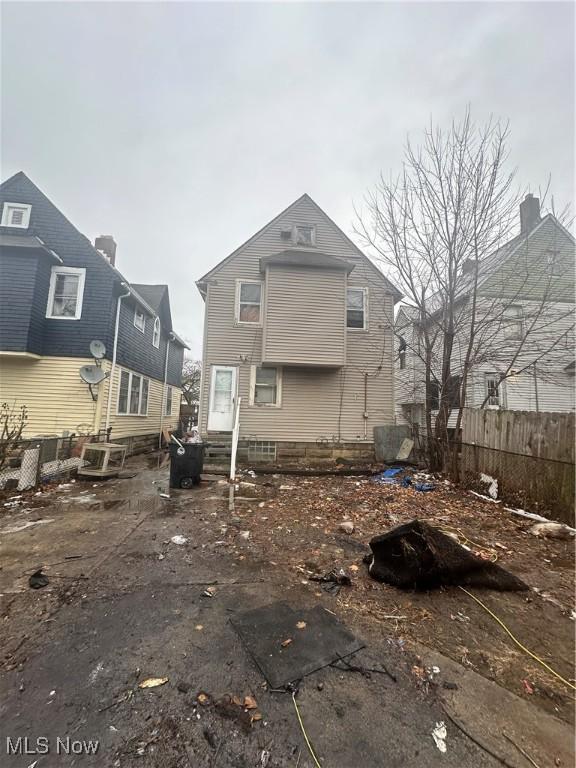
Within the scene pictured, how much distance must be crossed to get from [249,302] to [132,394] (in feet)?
20.0

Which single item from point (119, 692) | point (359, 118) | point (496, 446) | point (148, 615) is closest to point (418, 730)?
point (119, 692)

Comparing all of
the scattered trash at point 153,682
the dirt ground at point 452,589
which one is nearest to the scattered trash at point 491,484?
the dirt ground at point 452,589

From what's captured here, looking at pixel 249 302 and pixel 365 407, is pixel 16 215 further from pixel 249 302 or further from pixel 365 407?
pixel 365 407

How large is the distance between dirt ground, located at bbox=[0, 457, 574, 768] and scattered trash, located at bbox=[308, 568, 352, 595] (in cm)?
6

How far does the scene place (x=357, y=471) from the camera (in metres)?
8.78

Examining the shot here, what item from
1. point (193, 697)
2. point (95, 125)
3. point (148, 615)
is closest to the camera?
point (193, 697)

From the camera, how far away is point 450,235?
315 inches

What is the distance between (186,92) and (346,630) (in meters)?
14.0

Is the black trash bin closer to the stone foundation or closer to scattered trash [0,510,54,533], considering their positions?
scattered trash [0,510,54,533]

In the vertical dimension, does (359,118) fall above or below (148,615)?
above

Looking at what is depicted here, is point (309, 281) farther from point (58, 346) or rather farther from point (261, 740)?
point (261, 740)

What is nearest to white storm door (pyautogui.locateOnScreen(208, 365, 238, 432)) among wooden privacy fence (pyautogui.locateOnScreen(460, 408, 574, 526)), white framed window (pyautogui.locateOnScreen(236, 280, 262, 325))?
white framed window (pyautogui.locateOnScreen(236, 280, 262, 325))

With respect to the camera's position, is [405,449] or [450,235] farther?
[405,449]

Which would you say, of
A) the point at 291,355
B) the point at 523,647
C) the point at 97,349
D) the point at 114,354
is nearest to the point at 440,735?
the point at 523,647
